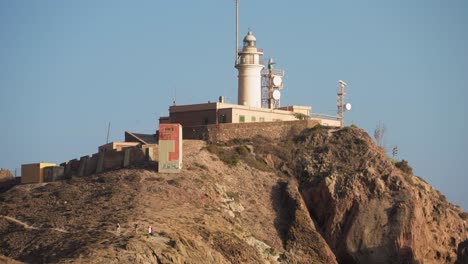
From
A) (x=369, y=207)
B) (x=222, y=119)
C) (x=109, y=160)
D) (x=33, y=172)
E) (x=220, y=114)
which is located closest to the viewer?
(x=369, y=207)

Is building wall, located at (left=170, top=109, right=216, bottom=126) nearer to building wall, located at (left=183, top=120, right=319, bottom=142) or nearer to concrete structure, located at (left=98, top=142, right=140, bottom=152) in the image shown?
building wall, located at (left=183, top=120, right=319, bottom=142)

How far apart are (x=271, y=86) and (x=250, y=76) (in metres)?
2.09

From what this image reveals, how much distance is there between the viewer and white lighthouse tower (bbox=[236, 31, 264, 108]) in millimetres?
76825

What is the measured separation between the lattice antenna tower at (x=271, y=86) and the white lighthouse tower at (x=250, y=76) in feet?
3.49

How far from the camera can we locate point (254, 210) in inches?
2522

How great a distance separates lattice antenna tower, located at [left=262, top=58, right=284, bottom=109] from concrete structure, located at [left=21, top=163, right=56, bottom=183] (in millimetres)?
14773

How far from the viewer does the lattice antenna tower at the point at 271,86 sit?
78.3 meters

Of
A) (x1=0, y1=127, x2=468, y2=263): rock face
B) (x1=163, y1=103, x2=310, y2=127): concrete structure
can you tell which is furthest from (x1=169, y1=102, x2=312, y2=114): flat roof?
(x1=0, y1=127, x2=468, y2=263): rock face

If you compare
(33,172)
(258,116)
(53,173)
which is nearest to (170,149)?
(53,173)

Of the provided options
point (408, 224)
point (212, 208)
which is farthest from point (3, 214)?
point (408, 224)

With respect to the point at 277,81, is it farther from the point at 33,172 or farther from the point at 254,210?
the point at 33,172

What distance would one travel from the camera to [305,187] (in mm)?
67125

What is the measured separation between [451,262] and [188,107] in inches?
718

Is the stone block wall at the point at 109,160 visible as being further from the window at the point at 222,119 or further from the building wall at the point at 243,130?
the window at the point at 222,119
